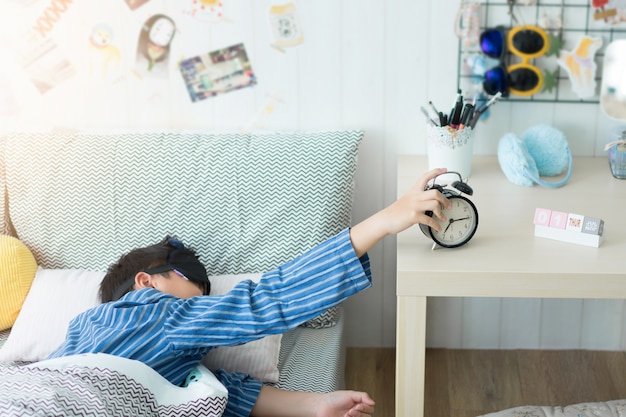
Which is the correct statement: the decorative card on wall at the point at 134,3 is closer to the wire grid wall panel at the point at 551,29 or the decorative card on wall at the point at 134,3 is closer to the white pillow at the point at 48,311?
the white pillow at the point at 48,311

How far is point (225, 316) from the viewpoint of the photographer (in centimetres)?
148

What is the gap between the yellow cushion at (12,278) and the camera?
1.91 metres

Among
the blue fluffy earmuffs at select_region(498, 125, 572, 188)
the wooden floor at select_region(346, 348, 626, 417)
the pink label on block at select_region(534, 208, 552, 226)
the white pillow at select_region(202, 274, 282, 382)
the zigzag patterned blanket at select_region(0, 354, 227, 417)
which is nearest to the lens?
the zigzag patterned blanket at select_region(0, 354, 227, 417)

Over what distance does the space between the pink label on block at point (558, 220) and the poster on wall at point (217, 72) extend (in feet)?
3.08

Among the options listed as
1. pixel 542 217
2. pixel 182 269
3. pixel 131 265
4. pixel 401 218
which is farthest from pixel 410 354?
pixel 131 265

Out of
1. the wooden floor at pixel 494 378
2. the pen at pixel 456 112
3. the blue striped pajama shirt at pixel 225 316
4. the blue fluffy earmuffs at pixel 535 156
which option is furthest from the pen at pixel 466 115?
the wooden floor at pixel 494 378

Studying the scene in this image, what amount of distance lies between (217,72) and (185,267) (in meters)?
0.64

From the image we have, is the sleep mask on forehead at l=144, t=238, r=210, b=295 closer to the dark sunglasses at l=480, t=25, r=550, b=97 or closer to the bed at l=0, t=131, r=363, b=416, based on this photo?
the bed at l=0, t=131, r=363, b=416

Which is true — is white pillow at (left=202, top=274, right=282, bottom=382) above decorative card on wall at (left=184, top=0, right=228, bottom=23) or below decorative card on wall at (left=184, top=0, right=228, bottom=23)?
below

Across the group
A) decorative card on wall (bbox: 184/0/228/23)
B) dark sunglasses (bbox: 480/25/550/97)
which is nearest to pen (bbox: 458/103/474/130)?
dark sunglasses (bbox: 480/25/550/97)

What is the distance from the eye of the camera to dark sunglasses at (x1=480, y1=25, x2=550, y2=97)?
2035 mm

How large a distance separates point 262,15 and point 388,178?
56 centimetres

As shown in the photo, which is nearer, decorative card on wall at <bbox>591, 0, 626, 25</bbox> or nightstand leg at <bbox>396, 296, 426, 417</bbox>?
nightstand leg at <bbox>396, 296, 426, 417</bbox>

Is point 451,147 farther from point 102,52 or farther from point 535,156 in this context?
point 102,52
